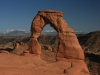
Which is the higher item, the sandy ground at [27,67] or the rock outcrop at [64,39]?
the rock outcrop at [64,39]

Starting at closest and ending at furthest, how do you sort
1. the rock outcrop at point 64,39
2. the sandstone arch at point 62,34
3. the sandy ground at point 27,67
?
1. the sandy ground at point 27,67
2. the rock outcrop at point 64,39
3. the sandstone arch at point 62,34

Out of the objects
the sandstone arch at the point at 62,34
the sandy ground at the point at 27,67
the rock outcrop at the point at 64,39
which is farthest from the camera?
the sandstone arch at the point at 62,34

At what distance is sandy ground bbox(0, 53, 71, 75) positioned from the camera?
13184 millimetres

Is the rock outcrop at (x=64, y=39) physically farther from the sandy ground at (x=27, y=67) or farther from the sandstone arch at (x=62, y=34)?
the sandy ground at (x=27, y=67)

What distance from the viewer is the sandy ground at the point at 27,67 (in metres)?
13.2

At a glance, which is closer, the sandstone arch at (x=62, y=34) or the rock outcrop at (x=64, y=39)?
the rock outcrop at (x=64, y=39)

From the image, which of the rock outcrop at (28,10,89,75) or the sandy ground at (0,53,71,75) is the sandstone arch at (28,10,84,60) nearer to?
the rock outcrop at (28,10,89,75)

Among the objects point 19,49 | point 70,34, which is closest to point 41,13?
point 70,34

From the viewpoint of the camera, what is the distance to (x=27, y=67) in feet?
49.8

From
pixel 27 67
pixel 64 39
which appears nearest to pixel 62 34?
pixel 64 39

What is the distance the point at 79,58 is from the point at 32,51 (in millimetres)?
5131

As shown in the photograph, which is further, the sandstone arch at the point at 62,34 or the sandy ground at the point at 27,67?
the sandstone arch at the point at 62,34

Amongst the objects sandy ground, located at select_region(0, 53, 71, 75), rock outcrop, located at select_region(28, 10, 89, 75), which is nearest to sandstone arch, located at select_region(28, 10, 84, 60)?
rock outcrop, located at select_region(28, 10, 89, 75)

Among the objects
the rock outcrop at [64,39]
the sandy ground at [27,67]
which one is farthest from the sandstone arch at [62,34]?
the sandy ground at [27,67]
